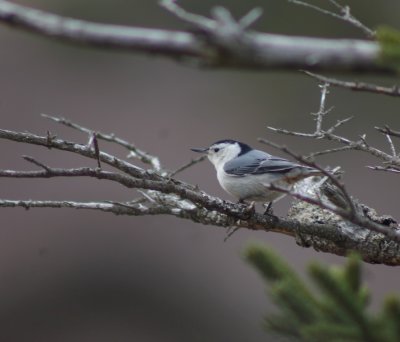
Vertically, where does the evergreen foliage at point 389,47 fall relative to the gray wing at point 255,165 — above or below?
below

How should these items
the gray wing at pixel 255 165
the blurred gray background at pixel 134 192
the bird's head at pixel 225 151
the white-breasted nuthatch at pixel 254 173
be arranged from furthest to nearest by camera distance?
the blurred gray background at pixel 134 192 → the bird's head at pixel 225 151 → the gray wing at pixel 255 165 → the white-breasted nuthatch at pixel 254 173

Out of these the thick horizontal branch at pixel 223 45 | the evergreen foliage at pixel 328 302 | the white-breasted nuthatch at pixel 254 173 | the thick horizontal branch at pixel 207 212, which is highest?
the white-breasted nuthatch at pixel 254 173

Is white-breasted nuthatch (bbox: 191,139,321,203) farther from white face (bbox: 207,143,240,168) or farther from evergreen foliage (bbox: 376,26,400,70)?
evergreen foliage (bbox: 376,26,400,70)

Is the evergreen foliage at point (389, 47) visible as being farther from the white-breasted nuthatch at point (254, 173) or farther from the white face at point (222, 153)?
the white face at point (222, 153)

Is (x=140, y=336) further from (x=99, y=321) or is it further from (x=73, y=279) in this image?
(x=73, y=279)

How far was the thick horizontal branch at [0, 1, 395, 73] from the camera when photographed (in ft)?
3.47

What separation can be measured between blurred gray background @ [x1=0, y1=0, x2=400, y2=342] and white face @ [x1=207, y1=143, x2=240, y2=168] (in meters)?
2.47

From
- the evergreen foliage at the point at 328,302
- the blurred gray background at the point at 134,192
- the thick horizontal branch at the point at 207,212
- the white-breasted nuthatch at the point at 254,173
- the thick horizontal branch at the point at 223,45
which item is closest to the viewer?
the thick horizontal branch at the point at 223,45

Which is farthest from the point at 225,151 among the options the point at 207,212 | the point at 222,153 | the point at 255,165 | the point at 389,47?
the point at 389,47

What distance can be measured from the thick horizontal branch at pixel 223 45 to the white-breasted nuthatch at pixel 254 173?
2091 mm

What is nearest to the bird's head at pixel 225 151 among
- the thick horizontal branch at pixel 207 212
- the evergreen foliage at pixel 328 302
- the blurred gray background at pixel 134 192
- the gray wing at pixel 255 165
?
the gray wing at pixel 255 165

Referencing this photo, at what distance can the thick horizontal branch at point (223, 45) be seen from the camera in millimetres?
1059

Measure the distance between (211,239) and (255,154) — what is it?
11.6 ft

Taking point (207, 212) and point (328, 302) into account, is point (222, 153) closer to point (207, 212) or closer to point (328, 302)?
point (207, 212)
